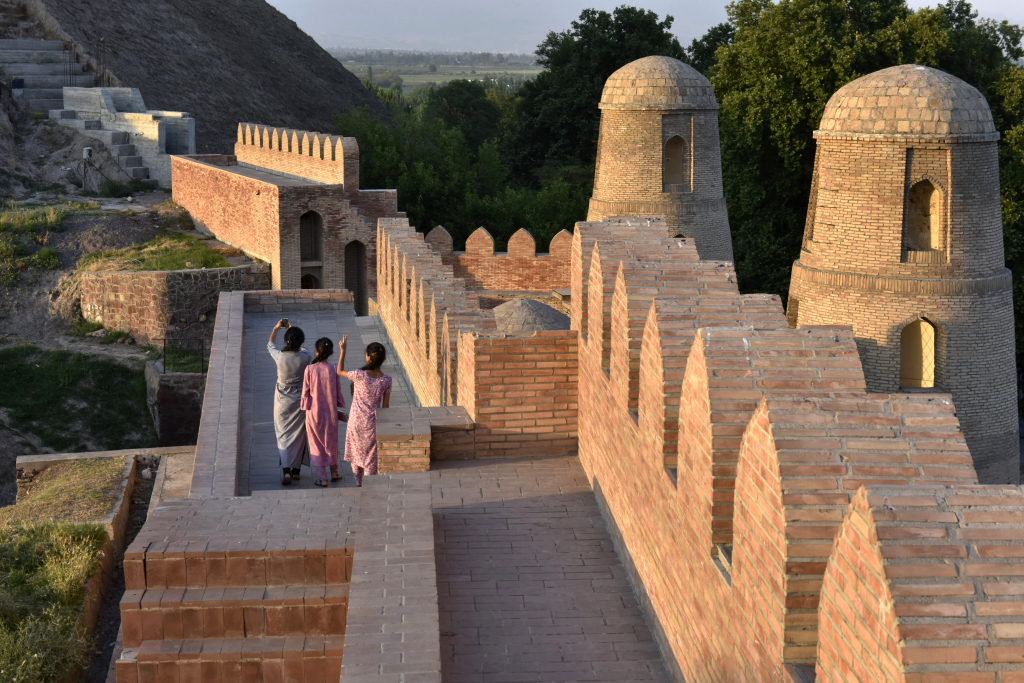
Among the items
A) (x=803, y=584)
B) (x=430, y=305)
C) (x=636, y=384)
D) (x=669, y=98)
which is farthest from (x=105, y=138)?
(x=803, y=584)

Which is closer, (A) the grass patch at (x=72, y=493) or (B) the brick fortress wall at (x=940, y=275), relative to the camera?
(A) the grass patch at (x=72, y=493)

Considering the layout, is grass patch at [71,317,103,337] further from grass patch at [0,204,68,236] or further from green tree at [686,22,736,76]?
green tree at [686,22,736,76]

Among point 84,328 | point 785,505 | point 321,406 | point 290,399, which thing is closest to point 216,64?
point 84,328

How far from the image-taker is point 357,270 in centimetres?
2712

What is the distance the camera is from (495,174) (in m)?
36.6

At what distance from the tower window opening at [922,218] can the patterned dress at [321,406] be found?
12963mm

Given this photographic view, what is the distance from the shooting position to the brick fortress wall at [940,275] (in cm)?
1803

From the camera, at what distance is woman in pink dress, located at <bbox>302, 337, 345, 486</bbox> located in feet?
27.6

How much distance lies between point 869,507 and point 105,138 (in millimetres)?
35289

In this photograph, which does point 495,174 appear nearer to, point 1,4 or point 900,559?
point 1,4

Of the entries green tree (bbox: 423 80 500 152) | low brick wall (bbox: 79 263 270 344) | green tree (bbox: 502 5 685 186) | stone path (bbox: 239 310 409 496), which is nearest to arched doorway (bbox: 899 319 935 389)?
stone path (bbox: 239 310 409 496)

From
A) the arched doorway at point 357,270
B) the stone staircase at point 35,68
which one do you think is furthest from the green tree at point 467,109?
the arched doorway at point 357,270

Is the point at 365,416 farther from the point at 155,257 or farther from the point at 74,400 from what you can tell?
the point at 155,257

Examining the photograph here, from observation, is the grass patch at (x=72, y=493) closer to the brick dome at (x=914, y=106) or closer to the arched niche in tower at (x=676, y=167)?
the arched niche in tower at (x=676, y=167)
